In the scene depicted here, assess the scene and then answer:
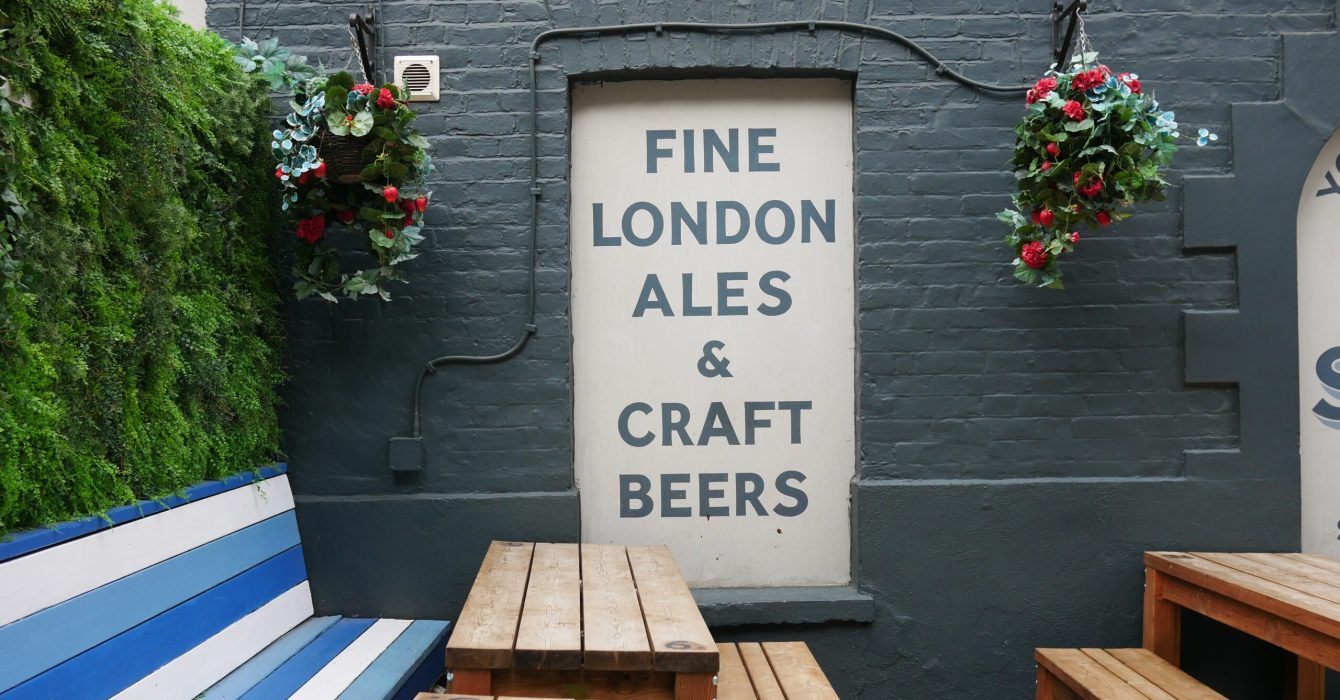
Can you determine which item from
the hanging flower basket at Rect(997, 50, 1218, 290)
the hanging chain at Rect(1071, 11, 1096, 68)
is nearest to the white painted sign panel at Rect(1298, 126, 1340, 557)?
the hanging flower basket at Rect(997, 50, 1218, 290)

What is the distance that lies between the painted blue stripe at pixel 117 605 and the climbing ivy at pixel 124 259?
0.21m

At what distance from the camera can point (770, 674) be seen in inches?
115

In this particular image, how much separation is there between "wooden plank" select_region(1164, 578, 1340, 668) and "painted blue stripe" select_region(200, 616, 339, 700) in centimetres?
306

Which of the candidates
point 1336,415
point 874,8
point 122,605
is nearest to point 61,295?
point 122,605

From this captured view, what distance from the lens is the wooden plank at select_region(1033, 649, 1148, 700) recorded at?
10.0 feet

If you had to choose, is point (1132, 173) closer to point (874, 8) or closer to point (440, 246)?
point (874, 8)

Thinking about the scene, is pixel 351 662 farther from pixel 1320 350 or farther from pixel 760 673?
pixel 1320 350

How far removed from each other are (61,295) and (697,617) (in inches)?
68.5

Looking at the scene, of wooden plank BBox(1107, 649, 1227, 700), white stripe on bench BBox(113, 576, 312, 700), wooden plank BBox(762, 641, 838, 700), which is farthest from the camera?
wooden plank BBox(1107, 649, 1227, 700)

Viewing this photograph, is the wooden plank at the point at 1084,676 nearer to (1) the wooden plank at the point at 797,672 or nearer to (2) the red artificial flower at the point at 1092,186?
(1) the wooden plank at the point at 797,672

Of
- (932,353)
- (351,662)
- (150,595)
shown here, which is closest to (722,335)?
(932,353)

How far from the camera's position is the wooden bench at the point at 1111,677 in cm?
306

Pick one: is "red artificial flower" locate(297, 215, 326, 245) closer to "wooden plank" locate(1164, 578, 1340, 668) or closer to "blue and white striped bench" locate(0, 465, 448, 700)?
"blue and white striped bench" locate(0, 465, 448, 700)

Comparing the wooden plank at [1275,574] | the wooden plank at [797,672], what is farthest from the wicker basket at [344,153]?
the wooden plank at [1275,574]
